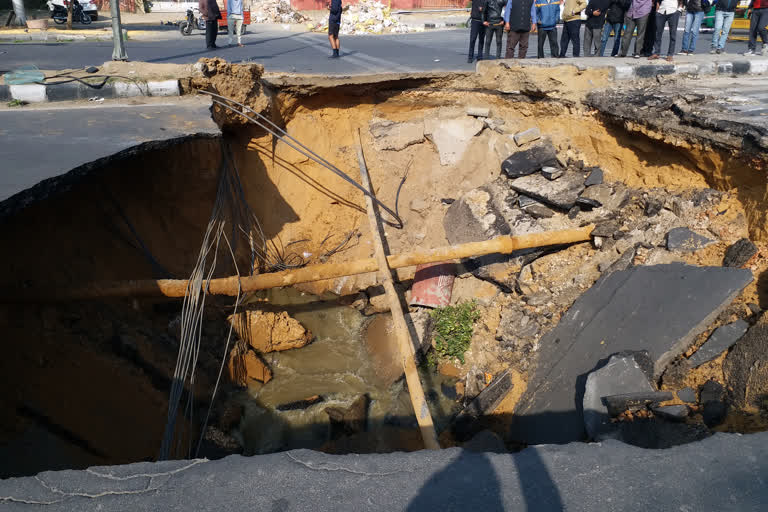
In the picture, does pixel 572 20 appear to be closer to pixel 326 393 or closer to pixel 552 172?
pixel 552 172

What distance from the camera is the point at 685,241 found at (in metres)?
4.66

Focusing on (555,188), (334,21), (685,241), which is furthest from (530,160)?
(334,21)

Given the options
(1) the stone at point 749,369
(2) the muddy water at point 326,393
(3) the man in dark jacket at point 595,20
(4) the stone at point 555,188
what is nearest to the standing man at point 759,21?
(3) the man in dark jacket at point 595,20

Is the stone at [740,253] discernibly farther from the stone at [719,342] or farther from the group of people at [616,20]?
the group of people at [616,20]

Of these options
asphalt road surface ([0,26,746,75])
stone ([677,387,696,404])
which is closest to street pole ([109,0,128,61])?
asphalt road surface ([0,26,746,75])

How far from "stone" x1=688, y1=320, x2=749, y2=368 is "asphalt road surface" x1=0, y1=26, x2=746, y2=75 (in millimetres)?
5668

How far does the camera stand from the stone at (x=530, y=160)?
21.6 feet

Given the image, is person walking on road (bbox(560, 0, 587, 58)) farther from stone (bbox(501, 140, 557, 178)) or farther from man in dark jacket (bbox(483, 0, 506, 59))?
stone (bbox(501, 140, 557, 178))

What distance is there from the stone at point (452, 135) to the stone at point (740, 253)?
380cm

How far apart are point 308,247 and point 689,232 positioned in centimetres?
481

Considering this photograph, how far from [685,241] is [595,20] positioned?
5538 millimetres

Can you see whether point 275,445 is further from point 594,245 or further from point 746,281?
point 746,281

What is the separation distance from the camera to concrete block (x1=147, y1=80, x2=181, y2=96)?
620 cm

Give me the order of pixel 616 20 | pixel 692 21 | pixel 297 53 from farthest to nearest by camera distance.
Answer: pixel 297 53 < pixel 692 21 < pixel 616 20
